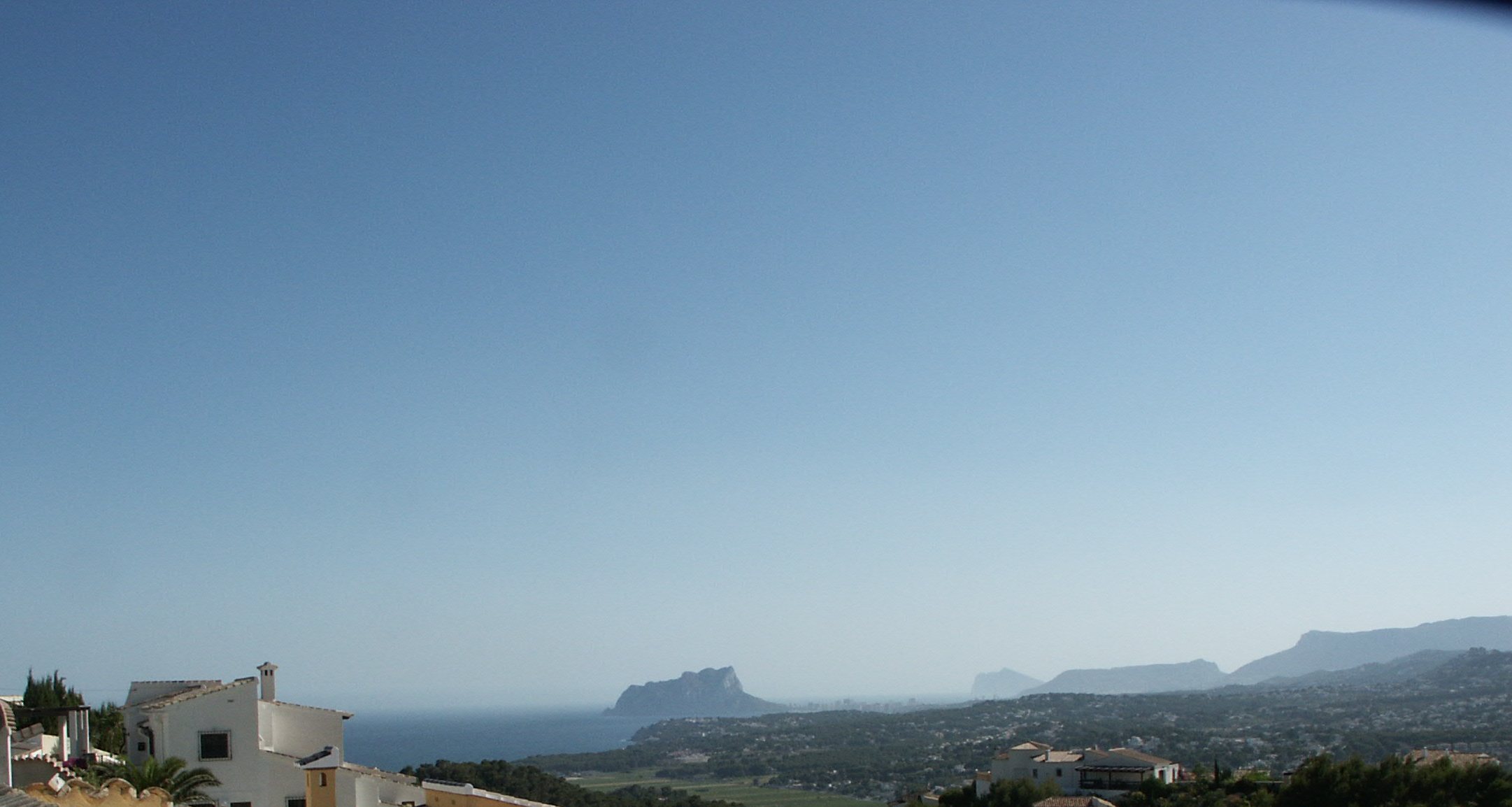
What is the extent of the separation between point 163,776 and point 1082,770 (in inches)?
1814

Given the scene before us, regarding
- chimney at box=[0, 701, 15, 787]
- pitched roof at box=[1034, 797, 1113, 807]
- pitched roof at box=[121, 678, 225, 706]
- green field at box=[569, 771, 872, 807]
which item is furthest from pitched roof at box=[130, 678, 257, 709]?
green field at box=[569, 771, 872, 807]

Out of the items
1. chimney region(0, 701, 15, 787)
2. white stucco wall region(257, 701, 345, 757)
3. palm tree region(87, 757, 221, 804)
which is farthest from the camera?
white stucco wall region(257, 701, 345, 757)

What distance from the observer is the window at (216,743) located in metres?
24.9

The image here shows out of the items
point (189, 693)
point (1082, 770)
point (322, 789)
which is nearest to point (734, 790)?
point (1082, 770)

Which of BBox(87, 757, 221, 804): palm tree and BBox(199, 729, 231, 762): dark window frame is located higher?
BBox(199, 729, 231, 762): dark window frame

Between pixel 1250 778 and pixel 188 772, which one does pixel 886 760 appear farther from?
pixel 188 772

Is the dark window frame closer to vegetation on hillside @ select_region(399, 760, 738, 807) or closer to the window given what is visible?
the window

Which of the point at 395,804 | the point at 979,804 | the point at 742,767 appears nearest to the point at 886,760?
the point at 742,767

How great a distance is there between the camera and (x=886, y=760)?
137125 mm

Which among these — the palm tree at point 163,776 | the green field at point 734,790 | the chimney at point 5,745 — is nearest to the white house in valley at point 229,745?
the palm tree at point 163,776

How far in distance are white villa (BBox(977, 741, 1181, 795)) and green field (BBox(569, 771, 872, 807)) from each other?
4623 centimetres

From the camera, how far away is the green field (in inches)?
4323

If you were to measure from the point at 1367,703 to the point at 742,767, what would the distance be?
80194 mm

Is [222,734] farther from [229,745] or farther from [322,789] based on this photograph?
[322,789]
